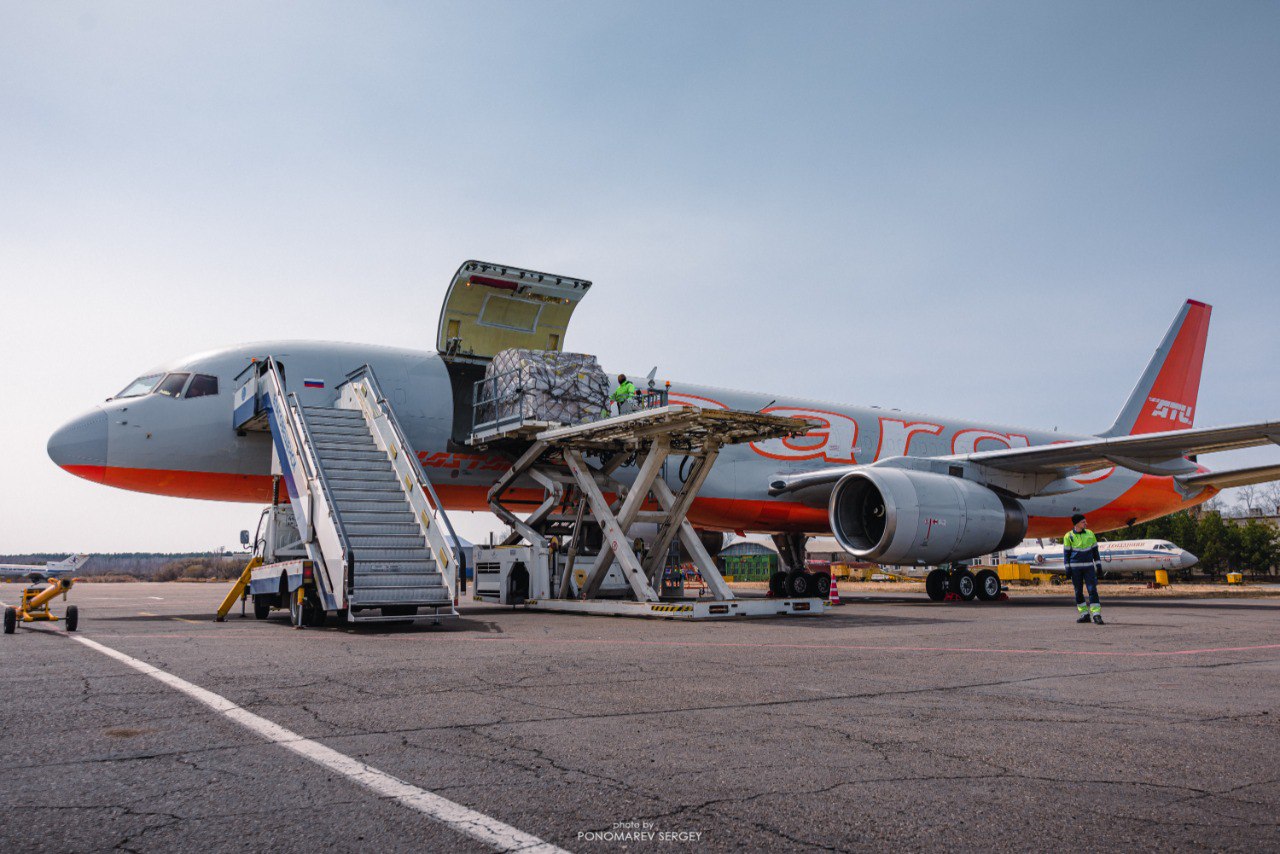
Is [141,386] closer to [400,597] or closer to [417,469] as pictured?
[417,469]

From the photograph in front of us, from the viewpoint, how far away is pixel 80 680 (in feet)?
18.3

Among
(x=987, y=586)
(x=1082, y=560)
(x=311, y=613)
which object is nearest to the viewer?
(x=311, y=613)

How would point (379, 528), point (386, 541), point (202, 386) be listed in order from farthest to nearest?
point (202, 386) < point (379, 528) < point (386, 541)

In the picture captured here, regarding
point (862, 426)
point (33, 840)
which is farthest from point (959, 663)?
point (862, 426)

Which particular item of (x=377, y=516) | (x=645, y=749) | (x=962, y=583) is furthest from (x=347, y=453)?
(x=962, y=583)

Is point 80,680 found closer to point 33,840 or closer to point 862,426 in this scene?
point 33,840

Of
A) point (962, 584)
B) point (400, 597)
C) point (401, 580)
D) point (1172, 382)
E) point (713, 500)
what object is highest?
point (1172, 382)

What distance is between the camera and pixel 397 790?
9.77 ft

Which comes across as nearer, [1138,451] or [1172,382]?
[1138,451]

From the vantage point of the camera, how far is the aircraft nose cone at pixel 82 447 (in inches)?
501

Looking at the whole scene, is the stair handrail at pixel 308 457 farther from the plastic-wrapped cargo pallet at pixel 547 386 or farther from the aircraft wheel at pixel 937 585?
the aircraft wheel at pixel 937 585

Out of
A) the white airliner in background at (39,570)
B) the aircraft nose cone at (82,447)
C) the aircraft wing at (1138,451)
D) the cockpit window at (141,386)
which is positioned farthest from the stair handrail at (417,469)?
the white airliner in background at (39,570)

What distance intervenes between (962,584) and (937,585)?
0.51 meters

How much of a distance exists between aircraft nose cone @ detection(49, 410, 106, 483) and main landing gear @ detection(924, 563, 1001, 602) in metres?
15.2
